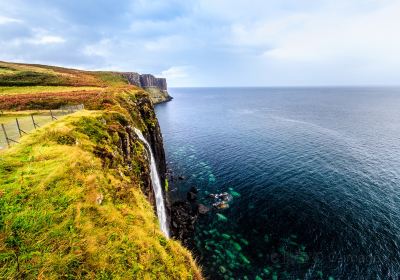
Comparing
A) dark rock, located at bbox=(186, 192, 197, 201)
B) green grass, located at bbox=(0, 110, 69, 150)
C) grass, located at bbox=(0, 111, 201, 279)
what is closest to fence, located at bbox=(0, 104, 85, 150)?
green grass, located at bbox=(0, 110, 69, 150)

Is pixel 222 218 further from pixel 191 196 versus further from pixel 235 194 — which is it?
pixel 191 196

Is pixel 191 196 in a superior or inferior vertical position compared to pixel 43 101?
inferior

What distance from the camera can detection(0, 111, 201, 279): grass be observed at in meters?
8.31

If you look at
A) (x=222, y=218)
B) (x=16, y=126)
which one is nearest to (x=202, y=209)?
(x=222, y=218)

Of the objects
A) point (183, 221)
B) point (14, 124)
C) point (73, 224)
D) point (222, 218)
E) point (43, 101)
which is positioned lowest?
→ point (222, 218)

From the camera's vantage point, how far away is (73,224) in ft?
32.6

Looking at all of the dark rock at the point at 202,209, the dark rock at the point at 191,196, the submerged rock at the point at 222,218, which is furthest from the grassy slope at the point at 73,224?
the dark rock at the point at 191,196

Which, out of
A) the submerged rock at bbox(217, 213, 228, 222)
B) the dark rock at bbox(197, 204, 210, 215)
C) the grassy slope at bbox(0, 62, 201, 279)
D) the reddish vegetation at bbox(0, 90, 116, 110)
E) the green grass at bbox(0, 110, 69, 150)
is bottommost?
the submerged rock at bbox(217, 213, 228, 222)

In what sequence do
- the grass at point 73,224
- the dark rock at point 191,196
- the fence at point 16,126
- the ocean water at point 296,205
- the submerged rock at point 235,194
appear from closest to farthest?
the grass at point 73,224
the fence at point 16,126
the ocean water at point 296,205
the dark rock at point 191,196
the submerged rock at point 235,194

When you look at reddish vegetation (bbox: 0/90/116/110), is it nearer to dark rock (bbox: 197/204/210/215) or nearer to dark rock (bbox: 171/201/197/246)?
dark rock (bbox: 171/201/197/246)

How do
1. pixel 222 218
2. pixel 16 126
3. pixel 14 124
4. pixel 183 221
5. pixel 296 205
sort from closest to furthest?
pixel 16 126
pixel 14 124
pixel 183 221
pixel 222 218
pixel 296 205

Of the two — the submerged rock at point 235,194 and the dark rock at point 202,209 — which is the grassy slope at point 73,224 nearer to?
the dark rock at point 202,209

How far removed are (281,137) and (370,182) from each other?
35615 mm

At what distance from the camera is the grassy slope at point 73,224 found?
8.32 metres
